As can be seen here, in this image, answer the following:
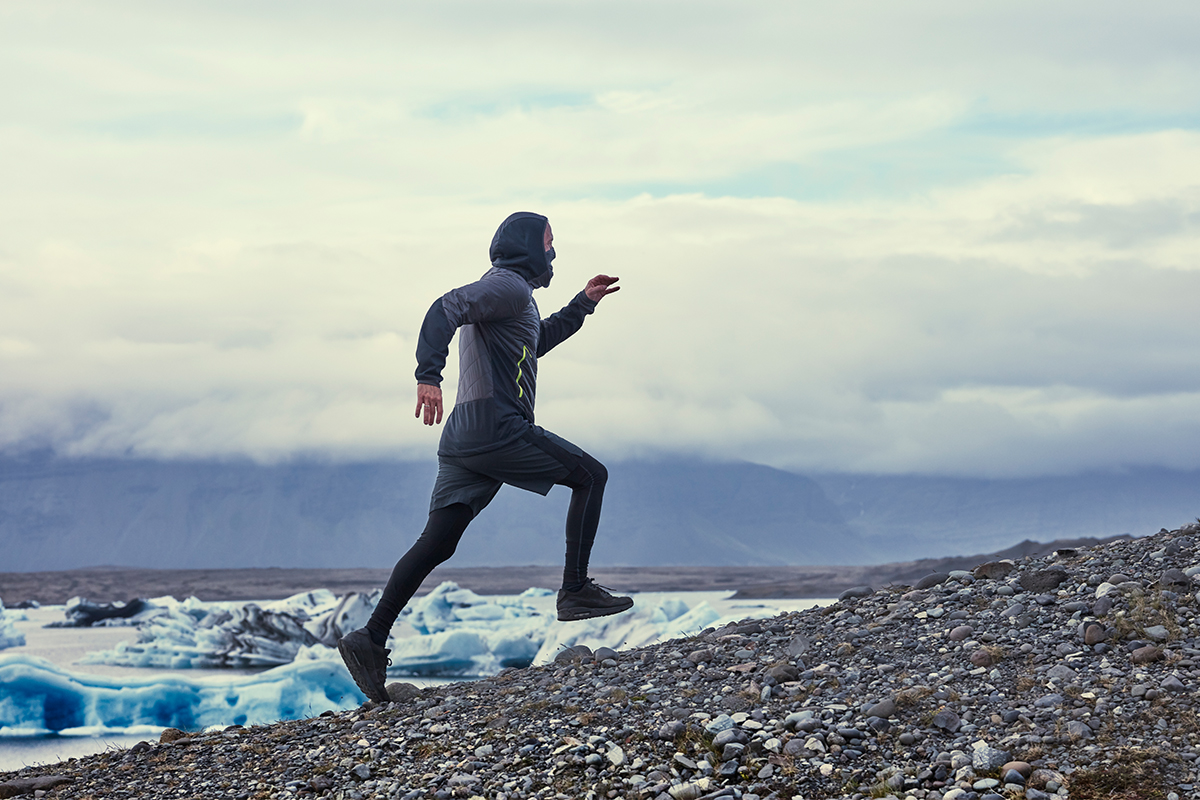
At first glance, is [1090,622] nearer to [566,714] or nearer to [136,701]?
[566,714]

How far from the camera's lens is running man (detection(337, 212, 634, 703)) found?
22.6 ft

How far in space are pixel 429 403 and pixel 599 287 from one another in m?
2.29

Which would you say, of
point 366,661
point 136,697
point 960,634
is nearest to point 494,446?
point 366,661

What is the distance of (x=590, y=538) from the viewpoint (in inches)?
288

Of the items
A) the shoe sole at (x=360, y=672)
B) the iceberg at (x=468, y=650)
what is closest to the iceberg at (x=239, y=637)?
the iceberg at (x=468, y=650)

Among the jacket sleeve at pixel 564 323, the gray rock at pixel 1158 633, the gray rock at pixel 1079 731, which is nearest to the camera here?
the gray rock at pixel 1079 731

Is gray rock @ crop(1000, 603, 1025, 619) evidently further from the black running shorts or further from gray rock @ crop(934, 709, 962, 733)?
the black running shorts

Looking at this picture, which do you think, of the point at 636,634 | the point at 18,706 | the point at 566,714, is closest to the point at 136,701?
the point at 18,706

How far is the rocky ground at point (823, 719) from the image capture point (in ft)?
15.2

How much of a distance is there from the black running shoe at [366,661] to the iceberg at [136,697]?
14.3 meters

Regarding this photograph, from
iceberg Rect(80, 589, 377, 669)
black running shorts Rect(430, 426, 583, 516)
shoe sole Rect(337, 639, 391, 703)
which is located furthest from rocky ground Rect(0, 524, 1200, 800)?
iceberg Rect(80, 589, 377, 669)

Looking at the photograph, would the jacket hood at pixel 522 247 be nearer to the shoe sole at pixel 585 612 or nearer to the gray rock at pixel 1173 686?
the shoe sole at pixel 585 612

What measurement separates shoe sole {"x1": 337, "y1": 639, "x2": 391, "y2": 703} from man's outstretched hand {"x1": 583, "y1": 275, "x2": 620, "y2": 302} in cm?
327

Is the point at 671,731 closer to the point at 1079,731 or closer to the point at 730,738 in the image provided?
the point at 730,738
